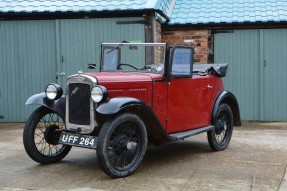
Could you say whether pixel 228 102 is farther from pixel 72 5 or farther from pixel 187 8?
pixel 72 5

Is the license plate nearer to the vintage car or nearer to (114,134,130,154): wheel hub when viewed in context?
the vintage car

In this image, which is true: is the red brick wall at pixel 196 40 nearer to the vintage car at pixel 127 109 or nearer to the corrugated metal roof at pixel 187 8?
the corrugated metal roof at pixel 187 8

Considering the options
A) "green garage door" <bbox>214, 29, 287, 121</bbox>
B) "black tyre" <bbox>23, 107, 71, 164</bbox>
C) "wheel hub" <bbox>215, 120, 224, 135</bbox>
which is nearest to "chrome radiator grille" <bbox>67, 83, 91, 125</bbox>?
"black tyre" <bbox>23, 107, 71, 164</bbox>

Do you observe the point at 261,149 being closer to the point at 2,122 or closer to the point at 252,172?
the point at 252,172

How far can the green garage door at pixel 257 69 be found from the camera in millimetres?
10508

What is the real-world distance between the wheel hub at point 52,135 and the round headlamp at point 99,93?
1182 mm

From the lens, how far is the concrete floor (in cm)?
507

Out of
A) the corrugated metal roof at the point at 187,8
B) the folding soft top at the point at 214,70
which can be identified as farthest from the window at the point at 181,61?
the corrugated metal roof at the point at 187,8

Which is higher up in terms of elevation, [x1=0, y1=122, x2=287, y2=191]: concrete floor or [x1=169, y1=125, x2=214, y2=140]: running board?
[x1=169, y1=125, x2=214, y2=140]: running board

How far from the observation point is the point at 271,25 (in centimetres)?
1047

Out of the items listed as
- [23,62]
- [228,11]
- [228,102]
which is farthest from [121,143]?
[228,11]

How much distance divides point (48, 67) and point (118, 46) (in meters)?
3.97

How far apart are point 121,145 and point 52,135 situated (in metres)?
1.27

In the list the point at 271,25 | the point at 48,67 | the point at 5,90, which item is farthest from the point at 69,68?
the point at 271,25
